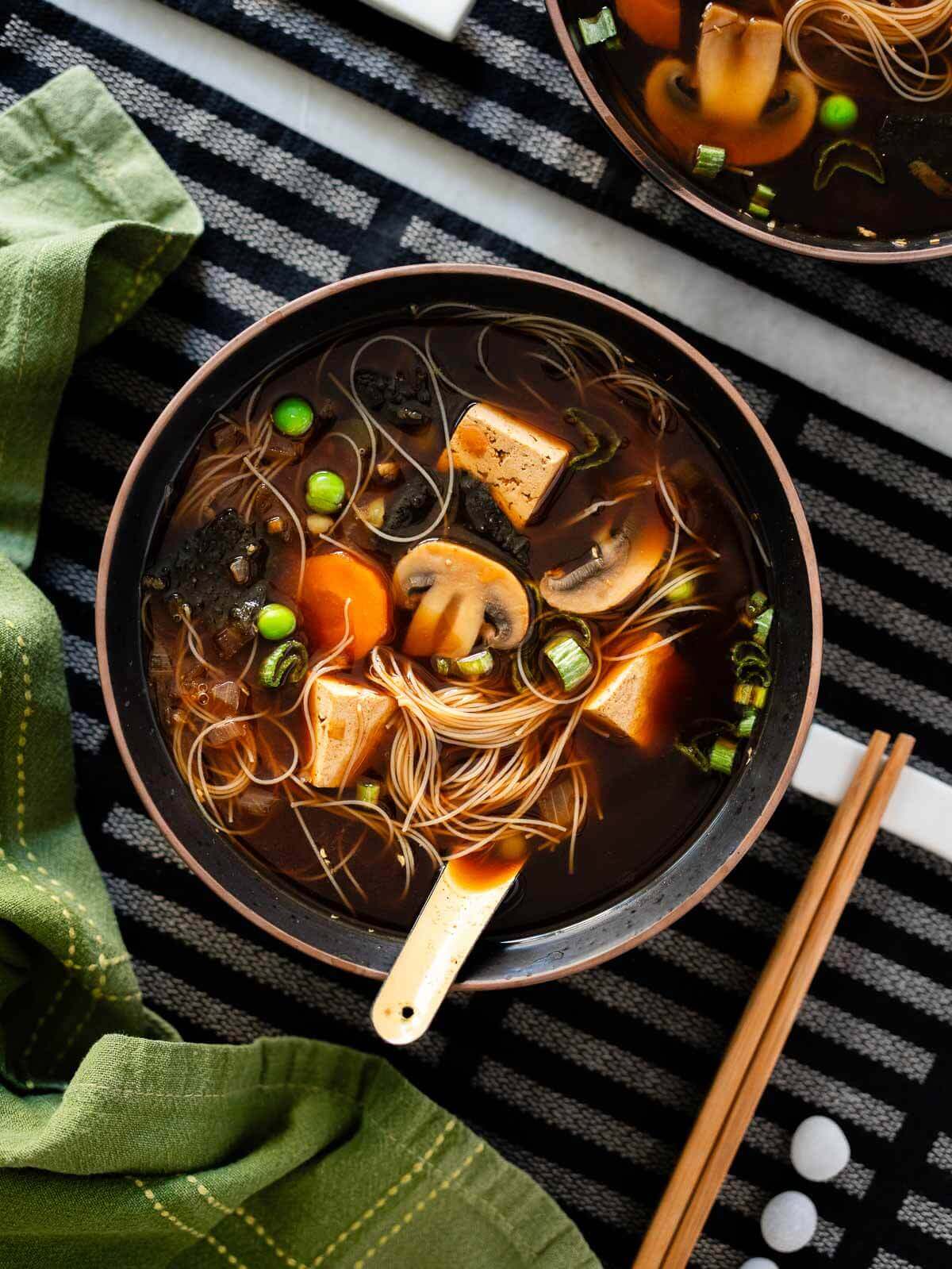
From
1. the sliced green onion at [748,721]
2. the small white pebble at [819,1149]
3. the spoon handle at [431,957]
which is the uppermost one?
the sliced green onion at [748,721]

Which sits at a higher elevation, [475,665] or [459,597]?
[459,597]

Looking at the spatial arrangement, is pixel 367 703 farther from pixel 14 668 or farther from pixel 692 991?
pixel 692 991

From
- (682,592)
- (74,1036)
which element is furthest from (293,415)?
(74,1036)

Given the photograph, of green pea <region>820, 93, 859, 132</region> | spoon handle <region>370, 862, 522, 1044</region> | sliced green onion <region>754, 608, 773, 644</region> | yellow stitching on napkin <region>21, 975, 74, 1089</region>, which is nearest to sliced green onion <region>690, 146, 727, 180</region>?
green pea <region>820, 93, 859, 132</region>

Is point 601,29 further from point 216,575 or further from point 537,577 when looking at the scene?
point 216,575

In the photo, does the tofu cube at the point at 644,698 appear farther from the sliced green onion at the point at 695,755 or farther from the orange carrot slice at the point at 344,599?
the orange carrot slice at the point at 344,599

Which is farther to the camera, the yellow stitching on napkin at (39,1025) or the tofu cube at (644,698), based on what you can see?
the yellow stitching on napkin at (39,1025)

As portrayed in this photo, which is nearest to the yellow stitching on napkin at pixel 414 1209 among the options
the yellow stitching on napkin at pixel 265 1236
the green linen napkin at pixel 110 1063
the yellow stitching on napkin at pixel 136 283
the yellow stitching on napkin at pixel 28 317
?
the green linen napkin at pixel 110 1063

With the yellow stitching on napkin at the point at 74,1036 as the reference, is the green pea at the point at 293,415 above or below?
above
